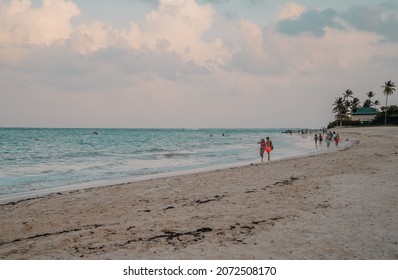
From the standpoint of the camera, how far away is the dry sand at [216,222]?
17.6 feet

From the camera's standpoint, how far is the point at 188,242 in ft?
18.9

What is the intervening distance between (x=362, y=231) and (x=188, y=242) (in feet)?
11.4

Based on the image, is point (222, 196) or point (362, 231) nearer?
point (362, 231)

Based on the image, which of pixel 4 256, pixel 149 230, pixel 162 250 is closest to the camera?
pixel 162 250

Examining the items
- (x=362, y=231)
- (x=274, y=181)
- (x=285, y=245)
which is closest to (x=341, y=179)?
(x=274, y=181)

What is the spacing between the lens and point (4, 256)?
573 centimetres

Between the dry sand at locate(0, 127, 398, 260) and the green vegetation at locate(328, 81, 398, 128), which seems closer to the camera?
the dry sand at locate(0, 127, 398, 260)

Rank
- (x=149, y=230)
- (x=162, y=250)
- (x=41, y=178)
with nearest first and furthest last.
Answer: (x=162, y=250)
(x=149, y=230)
(x=41, y=178)

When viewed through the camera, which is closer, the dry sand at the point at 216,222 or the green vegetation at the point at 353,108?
the dry sand at the point at 216,222

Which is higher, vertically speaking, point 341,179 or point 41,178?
point 341,179

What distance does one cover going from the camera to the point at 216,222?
→ 7035 mm

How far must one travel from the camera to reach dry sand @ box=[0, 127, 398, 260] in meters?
5.36

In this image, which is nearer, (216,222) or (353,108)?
(216,222)
